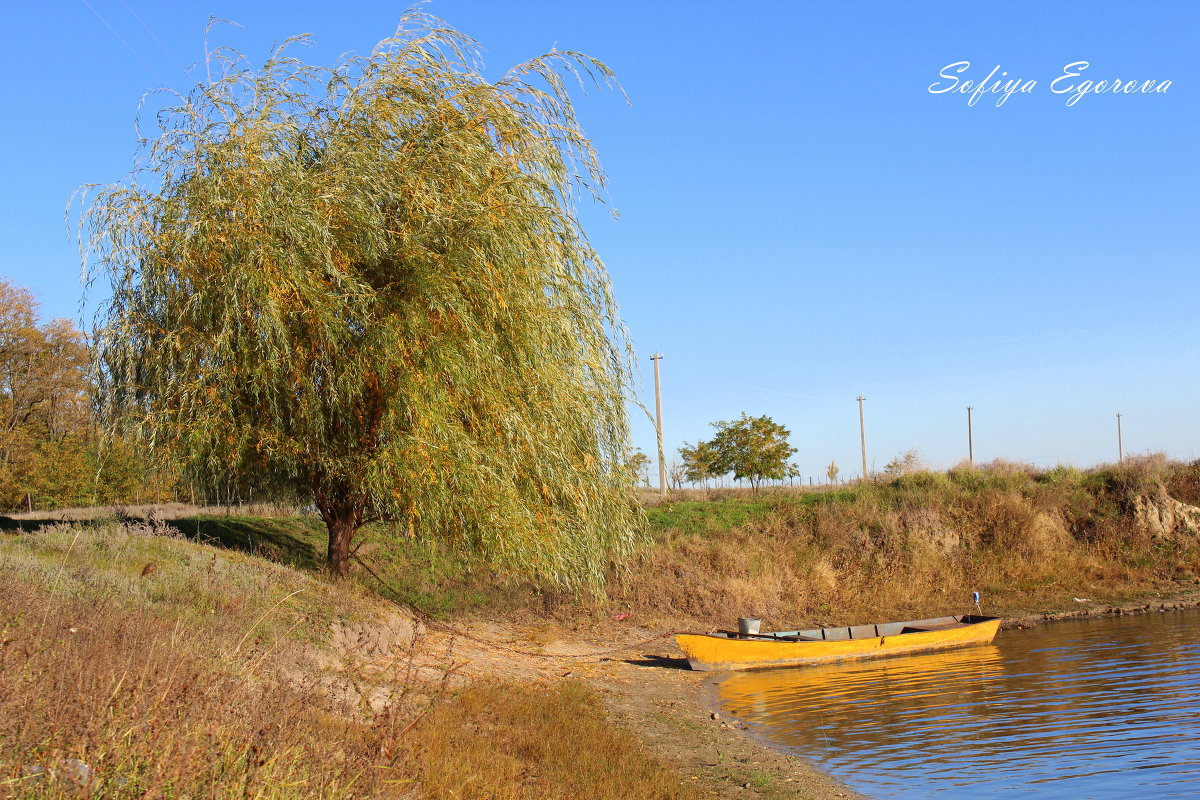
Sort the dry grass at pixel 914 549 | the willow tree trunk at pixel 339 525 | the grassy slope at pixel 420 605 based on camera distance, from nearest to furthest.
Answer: the grassy slope at pixel 420 605
the willow tree trunk at pixel 339 525
the dry grass at pixel 914 549

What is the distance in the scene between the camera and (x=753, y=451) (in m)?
44.2

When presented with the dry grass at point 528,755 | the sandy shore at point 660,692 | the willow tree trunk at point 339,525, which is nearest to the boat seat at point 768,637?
the sandy shore at point 660,692

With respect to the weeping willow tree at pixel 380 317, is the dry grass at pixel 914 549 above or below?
below

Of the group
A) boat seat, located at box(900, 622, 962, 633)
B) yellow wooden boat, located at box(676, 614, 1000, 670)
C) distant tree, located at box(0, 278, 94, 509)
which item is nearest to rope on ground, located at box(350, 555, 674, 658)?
yellow wooden boat, located at box(676, 614, 1000, 670)

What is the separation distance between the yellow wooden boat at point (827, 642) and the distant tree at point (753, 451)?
20338mm

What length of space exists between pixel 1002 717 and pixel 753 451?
98.1 feet

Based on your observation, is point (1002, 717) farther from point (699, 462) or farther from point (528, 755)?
point (699, 462)

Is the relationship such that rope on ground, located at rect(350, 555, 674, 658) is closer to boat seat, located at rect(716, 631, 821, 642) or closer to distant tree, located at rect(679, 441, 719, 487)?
boat seat, located at rect(716, 631, 821, 642)

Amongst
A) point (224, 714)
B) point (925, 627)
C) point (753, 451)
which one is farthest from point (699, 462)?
point (224, 714)

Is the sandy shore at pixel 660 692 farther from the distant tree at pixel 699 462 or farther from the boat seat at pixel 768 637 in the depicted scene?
the distant tree at pixel 699 462

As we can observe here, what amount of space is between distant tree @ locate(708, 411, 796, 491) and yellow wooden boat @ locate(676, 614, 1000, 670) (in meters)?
20.3

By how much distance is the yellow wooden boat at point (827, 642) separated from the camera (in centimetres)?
1988

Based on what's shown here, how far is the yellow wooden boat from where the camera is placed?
1988 centimetres

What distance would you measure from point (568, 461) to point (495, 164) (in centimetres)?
528
